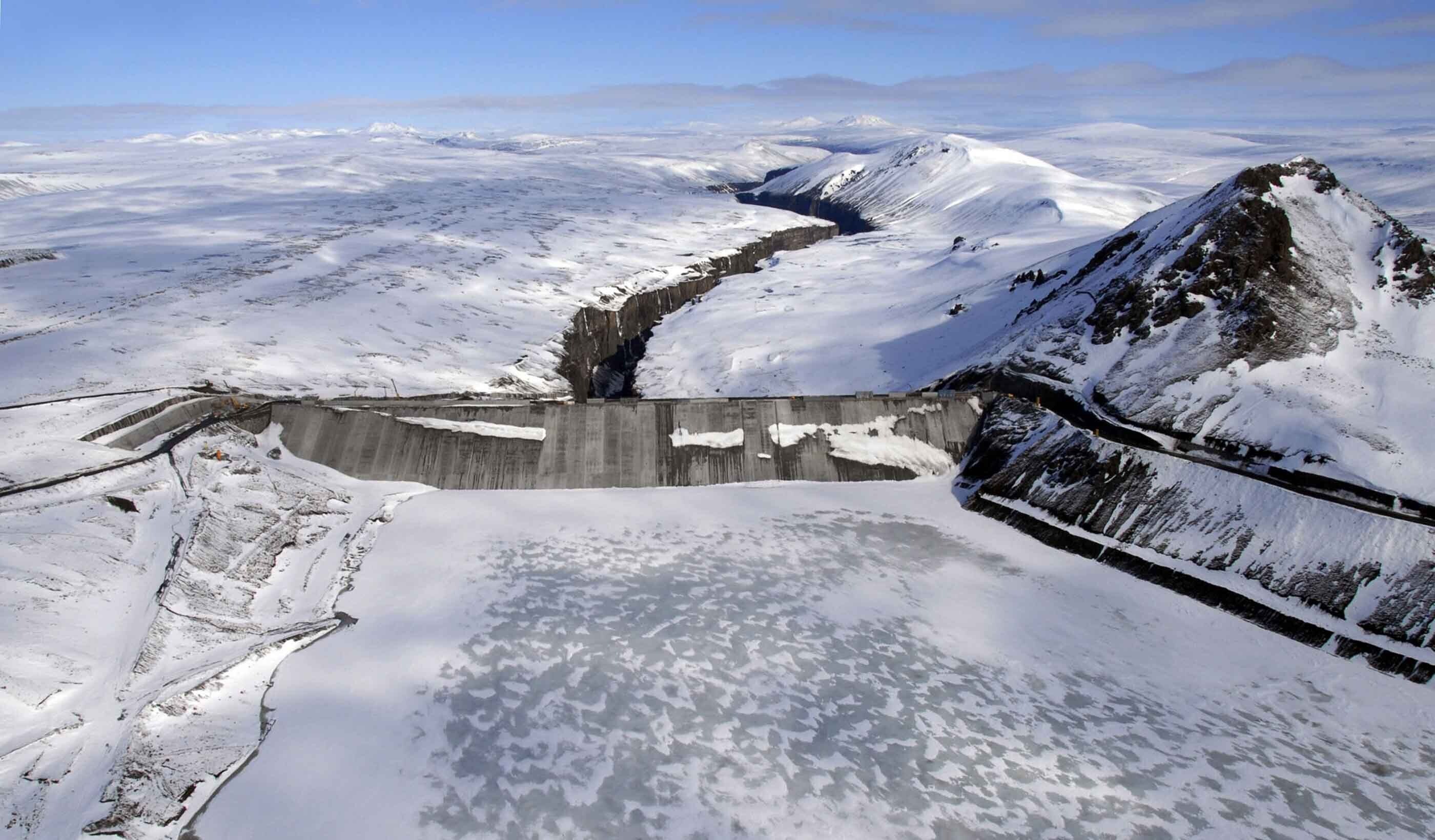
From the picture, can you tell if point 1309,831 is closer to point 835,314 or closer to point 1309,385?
point 1309,385

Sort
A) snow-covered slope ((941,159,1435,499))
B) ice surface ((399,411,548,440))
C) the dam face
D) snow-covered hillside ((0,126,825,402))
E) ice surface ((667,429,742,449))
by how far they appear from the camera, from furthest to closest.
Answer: snow-covered hillside ((0,126,825,402)) < ice surface ((667,429,742,449)) < ice surface ((399,411,548,440)) < the dam face < snow-covered slope ((941,159,1435,499))

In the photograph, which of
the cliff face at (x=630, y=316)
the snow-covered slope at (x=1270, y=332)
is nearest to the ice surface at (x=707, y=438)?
the snow-covered slope at (x=1270, y=332)

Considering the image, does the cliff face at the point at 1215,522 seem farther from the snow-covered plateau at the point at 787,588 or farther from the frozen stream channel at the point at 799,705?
the frozen stream channel at the point at 799,705

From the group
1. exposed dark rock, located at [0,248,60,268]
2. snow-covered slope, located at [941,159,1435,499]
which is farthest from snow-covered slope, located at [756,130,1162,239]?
exposed dark rock, located at [0,248,60,268]

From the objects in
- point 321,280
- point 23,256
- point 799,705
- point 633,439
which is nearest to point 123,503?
point 633,439

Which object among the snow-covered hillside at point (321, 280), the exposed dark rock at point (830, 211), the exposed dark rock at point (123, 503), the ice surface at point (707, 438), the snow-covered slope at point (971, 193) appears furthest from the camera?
the exposed dark rock at point (830, 211)

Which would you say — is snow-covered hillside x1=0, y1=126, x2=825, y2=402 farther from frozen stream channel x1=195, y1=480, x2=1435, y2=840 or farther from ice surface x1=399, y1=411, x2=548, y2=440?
frozen stream channel x1=195, y1=480, x2=1435, y2=840

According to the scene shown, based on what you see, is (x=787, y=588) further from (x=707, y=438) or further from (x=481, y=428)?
(x=481, y=428)
